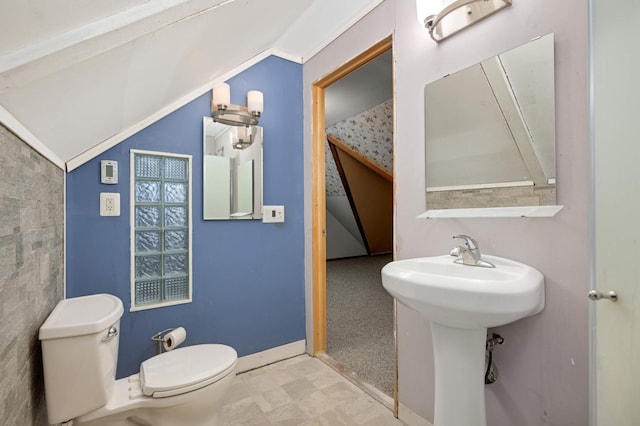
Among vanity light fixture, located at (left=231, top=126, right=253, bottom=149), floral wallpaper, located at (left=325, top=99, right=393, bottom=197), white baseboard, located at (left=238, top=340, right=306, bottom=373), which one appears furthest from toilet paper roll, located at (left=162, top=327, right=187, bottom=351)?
floral wallpaper, located at (left=325, top=99, right=393, bottom=197)

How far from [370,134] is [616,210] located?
10.8ft

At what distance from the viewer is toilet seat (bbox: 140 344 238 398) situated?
1110 millimetres

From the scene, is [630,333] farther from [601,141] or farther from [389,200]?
[389,200]

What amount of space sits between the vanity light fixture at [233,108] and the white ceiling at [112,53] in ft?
0.36

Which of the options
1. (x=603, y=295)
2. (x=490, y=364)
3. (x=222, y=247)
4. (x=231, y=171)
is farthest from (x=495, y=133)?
(x=222, y=247)

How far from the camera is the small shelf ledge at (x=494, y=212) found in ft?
3.22

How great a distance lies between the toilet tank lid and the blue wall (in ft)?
1.24

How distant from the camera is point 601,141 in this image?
778 mm

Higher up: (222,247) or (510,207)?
(510,207)

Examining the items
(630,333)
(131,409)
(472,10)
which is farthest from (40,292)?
(472,10)

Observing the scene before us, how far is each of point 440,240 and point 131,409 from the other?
1.38 metres

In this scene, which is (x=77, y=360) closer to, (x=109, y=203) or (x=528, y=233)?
(x=109, y=203)

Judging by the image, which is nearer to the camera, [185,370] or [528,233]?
[528,233]

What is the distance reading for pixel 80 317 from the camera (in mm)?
1043
